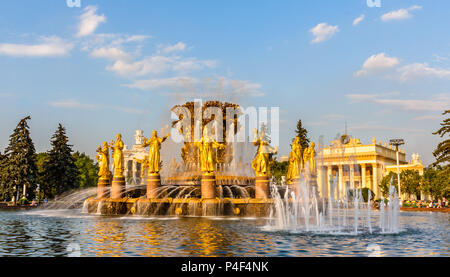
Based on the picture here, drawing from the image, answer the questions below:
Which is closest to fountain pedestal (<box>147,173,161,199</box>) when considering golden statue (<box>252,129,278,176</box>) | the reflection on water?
golden statue (<box>252,129,278,176</box>)

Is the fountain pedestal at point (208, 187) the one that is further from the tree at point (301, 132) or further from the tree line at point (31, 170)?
the tree at point (301, 132)

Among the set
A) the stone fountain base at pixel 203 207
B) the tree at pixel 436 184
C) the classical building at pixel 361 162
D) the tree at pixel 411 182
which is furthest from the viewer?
the classical building at pixel 361 162

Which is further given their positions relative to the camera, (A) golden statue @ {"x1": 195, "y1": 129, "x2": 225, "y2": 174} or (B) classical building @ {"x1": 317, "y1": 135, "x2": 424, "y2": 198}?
(B) classical building @ {"x1": 317, "y1": 135, "x2": 424, "y2": 198}

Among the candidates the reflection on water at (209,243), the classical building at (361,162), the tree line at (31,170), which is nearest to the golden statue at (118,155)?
the reflection on water at (209,243)

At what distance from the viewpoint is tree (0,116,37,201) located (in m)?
48.3

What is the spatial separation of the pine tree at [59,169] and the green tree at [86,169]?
26.1m

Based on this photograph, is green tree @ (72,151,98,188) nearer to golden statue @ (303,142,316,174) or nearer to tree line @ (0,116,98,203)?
tree line @ (0,116,98,203)

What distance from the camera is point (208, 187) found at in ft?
78.5

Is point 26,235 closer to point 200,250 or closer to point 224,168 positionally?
point 200,250

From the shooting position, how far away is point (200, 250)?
35.6 ft

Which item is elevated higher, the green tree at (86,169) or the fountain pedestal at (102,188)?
the green tree at (86,169)

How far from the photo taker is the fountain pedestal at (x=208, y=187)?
2389cm
